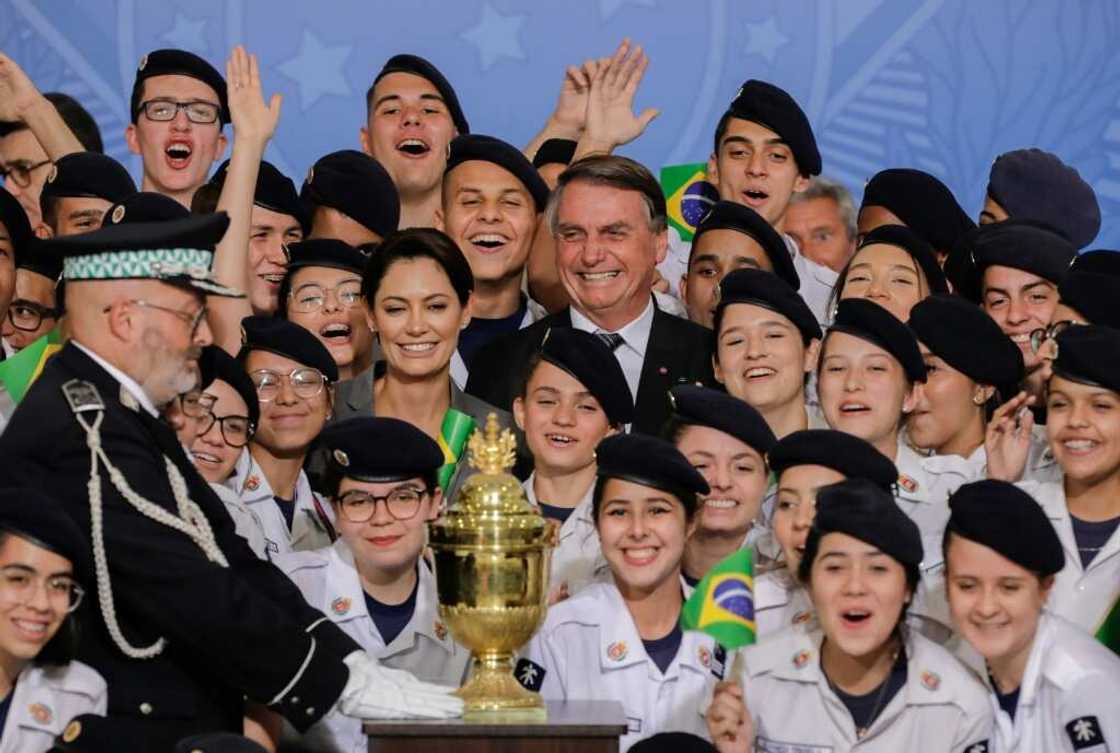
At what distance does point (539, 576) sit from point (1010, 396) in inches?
78.2

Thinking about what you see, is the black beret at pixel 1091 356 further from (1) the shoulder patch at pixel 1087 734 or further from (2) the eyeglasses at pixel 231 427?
(2) the eyeglasses at pixel 231 427

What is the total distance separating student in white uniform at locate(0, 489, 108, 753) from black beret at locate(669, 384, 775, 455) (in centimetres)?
161

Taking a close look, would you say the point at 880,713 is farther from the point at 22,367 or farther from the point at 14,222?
the point at 14,222

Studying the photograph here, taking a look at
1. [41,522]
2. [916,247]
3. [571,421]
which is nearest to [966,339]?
[916,247]

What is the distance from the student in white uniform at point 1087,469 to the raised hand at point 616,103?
6.32 ft

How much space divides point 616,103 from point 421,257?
1293 millimetres

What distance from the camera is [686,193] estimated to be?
321 inches

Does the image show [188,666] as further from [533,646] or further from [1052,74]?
[1052,74]

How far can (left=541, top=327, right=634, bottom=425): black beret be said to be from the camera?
6.35 metres

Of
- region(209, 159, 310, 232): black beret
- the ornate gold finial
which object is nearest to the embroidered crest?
the ornate gold finial

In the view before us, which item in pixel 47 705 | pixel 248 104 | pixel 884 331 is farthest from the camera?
pixel 248 104

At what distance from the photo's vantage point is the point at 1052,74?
8.32 meters

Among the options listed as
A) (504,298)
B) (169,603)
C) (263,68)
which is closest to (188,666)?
(169,603)

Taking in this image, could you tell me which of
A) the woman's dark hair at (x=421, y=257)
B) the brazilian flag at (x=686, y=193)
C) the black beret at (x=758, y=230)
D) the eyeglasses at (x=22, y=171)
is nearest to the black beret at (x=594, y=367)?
the woman's dark hair at (x=421, y=257)
